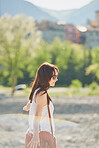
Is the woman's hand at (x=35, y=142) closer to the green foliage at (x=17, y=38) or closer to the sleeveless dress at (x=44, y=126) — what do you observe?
the sleeveless dress at (x=44, y=126)

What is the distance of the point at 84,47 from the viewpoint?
29.6m

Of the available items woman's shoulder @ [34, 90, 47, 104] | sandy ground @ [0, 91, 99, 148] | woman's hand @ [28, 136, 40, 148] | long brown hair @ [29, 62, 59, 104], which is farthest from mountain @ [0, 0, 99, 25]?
woman's hand @ [28, 136, 40, 148]

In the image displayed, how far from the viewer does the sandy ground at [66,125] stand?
18.0 ft

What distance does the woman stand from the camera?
1.89 m

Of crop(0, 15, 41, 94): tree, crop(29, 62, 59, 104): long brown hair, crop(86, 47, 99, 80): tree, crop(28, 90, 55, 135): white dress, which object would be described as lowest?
crop(86, 47, 99, 80): tree

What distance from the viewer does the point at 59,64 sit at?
25953 millimetres

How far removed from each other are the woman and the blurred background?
353mm

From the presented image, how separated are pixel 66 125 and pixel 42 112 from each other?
5.33 meters

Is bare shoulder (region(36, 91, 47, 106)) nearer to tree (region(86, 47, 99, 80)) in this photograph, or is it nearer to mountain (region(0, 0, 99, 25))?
mountain (region(0, 0, 99, 25))

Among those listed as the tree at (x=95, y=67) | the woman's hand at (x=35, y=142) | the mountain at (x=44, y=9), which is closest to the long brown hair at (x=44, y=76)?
the woman's hand at (x=35, y=142)

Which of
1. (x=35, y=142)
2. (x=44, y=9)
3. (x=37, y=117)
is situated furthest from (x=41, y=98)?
(x=44, y=9)

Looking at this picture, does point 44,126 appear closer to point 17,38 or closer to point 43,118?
point 43,118

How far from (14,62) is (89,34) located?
16.4 metres

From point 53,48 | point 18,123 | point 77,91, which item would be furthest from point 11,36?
point 53,48
